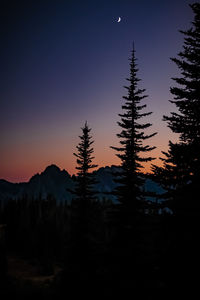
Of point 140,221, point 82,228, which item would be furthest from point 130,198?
point 82,228

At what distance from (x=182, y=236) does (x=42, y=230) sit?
78024 millimetres

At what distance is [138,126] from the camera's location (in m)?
15.3

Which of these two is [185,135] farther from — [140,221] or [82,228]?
[82,228]

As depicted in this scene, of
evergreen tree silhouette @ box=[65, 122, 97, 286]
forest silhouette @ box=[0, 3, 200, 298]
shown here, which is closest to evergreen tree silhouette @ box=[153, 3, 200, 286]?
forest silhouette @ box=[0, 3, 200, 298]

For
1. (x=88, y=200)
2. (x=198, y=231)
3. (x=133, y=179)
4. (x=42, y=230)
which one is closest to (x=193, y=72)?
(x=198, y=231)

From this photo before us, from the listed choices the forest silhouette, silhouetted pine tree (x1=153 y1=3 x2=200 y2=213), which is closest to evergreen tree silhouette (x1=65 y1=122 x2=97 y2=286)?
the forest silhouette

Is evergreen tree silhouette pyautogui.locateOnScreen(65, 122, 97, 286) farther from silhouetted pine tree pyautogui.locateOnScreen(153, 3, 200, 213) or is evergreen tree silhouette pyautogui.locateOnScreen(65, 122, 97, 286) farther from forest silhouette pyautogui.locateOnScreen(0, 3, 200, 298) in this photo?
silhouetted pine tree pyautogui.locateOnScreen(153, 3, 200, 213)

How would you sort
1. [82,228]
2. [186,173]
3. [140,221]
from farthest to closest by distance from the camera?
[82,228] < [140,221] < [186,173]

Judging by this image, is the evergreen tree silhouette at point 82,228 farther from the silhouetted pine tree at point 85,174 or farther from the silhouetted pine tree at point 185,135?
the silhouetted pine tree at point 185,135

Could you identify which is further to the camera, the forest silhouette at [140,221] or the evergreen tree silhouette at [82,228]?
the evergreen tree silhouette at [82,228]

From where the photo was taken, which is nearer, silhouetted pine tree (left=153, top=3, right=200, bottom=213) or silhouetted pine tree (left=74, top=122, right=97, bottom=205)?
silhouetted pine tree (left=153, top=3, right=200, bottom=213)

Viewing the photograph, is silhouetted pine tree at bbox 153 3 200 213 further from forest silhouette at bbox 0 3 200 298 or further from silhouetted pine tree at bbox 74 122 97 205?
silhouetted pine tree at bbox 74 122 97 205

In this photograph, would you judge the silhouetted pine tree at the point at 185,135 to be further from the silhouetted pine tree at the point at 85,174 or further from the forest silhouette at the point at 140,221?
the silhouetted pine tree at the point at 85,174

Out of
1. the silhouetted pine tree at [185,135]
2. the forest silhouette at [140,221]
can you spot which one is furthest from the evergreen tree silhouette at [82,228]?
the silhouetted pine tree at [185,135]
